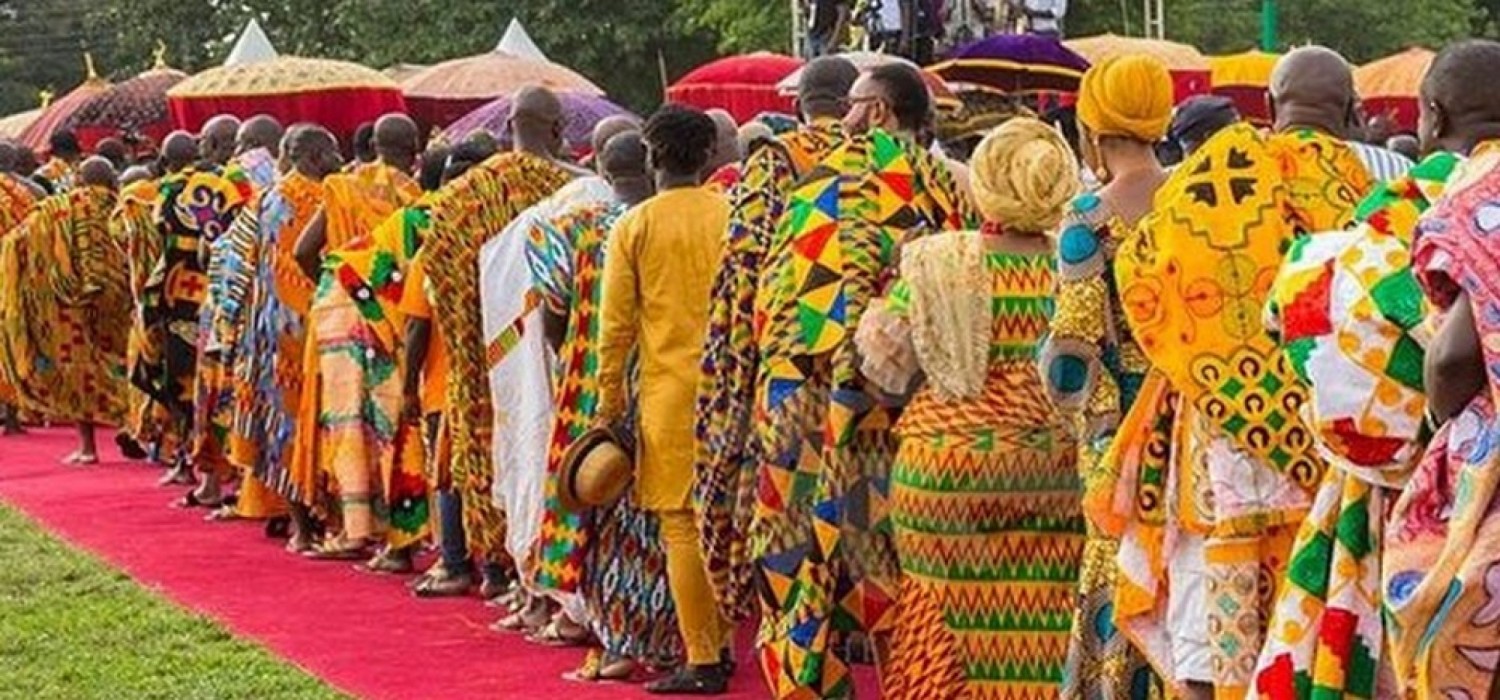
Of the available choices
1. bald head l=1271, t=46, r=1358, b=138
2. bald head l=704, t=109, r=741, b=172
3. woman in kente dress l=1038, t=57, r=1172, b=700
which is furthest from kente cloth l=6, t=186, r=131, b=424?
bald head l=1271, t=46, r=1358, b=138

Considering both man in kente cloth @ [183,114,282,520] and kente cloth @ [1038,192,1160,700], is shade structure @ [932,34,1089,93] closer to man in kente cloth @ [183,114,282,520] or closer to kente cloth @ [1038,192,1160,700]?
man in kente cloth @ [183,114,282,520]

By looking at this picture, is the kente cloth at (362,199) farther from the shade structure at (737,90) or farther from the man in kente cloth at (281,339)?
the shade structure at (737,90)

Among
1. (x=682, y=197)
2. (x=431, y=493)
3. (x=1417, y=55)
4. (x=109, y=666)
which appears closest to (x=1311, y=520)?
(x=682, y=197)

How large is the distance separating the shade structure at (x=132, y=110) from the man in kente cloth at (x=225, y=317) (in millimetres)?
14197

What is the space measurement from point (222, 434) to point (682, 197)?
604 cm

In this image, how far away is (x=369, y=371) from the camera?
12383 millimetres

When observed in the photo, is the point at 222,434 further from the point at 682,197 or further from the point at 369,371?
the point at 682,197

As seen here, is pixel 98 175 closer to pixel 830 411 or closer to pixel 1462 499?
pixel 830 411

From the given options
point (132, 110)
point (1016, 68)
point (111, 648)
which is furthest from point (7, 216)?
point (132, 110)

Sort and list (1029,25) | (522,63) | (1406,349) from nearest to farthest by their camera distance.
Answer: (1406,349), (1029,25), (522,63)

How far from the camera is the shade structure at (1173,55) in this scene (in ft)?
72.1

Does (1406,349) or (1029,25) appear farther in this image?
(1029,25)

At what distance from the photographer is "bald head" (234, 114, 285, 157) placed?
14656mm

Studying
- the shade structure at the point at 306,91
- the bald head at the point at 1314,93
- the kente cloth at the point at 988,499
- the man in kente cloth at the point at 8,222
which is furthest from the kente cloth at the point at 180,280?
the bald head at the point at 1314,93
